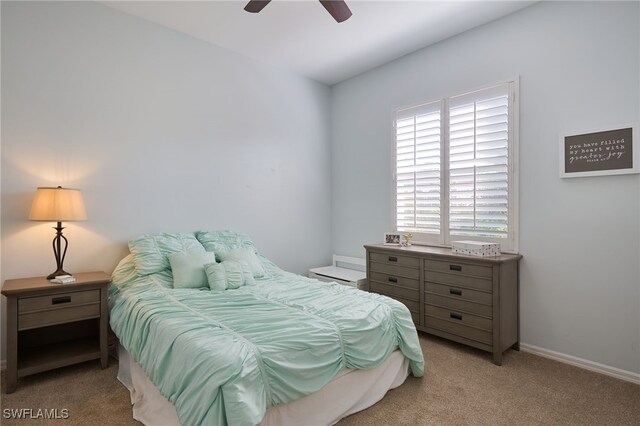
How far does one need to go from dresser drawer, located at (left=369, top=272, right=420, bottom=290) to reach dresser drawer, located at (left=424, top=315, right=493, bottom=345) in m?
0.31

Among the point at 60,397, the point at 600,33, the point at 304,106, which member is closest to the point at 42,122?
the point at 60,397

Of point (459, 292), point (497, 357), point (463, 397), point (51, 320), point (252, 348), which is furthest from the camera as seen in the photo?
point (459, 292)

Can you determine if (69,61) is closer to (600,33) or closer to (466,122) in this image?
(466,122)

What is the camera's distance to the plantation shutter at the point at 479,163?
3.07 meters

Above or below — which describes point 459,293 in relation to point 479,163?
below

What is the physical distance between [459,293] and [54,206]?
127 inches

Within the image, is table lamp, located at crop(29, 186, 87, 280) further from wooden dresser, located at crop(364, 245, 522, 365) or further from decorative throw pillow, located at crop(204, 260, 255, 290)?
wooden dresser, located at crop(364, 245, 522, 365)

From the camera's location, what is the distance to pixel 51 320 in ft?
7.97

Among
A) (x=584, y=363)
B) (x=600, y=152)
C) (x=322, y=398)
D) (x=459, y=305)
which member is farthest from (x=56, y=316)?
(x=600, y=152)

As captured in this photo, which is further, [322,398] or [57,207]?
[57,207]

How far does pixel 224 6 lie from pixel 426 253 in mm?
2762

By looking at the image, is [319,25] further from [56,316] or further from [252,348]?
[56,316]

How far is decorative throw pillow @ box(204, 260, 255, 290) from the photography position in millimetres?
2789

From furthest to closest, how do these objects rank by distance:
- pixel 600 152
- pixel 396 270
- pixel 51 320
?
pixel 396 270, pixel 600 152, pixel 51 320
